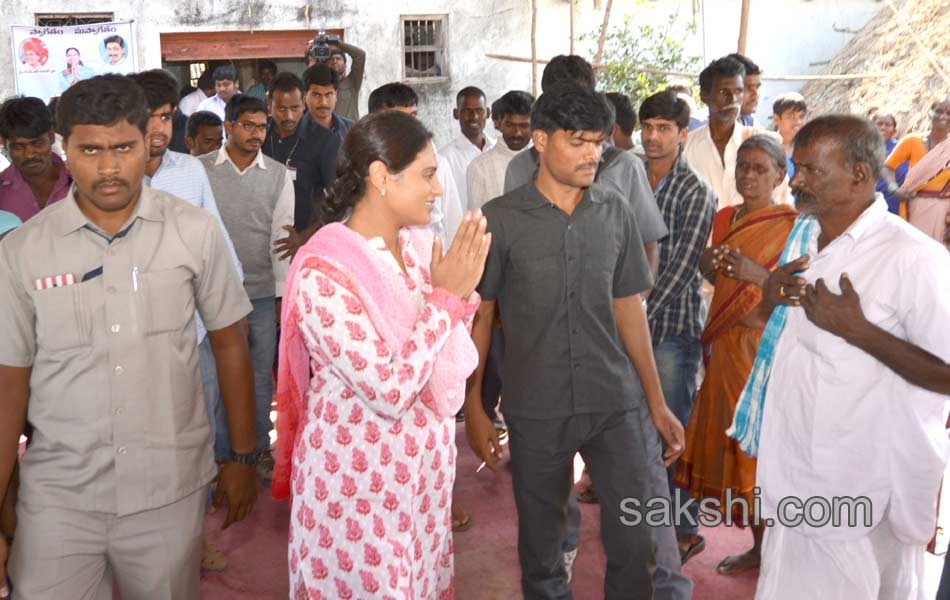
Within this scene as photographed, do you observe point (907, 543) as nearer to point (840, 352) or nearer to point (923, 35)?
point (840, 352)

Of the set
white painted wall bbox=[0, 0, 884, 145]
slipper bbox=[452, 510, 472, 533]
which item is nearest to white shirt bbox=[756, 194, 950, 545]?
slipper bbox=[452, 510, 472, 533]

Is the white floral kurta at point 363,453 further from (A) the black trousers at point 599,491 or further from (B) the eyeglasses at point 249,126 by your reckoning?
(B) the eyeglasses at point 249,126

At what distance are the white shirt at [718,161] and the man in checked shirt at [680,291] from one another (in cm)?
95

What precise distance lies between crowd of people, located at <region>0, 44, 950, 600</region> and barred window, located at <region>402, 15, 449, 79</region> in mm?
11530

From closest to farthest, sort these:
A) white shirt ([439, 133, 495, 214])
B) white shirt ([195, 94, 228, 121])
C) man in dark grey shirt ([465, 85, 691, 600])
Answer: man in dark grey shirt ([465, 85, 691, 600]) < white shirt ([439, 133, 495, 214]) < white shirt ([195, 94, 228, 121])

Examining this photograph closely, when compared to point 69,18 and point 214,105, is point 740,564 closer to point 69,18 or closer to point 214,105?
point 214,105

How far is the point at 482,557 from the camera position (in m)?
4.25

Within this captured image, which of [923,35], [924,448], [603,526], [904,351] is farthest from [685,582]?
[923,35]

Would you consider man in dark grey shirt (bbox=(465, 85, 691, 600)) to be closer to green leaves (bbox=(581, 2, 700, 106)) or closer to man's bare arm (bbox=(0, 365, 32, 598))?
man's bare arm (bbox=(0, 365, 32, 598))

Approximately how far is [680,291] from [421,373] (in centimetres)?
207

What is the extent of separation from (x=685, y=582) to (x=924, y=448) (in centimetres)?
110

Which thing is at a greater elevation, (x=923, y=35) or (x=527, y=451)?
(x=923, y=35)

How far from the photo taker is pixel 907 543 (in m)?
2.75

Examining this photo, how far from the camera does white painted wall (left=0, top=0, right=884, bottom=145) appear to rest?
1308 centimetres
